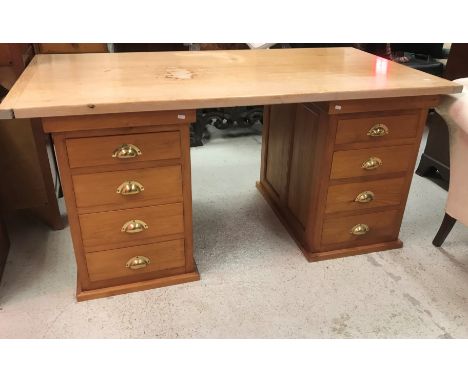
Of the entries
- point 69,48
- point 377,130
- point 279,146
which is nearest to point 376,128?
point 377,130

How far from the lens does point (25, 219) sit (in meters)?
2.06

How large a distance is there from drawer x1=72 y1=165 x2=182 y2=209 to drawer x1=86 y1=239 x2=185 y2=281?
0.64 ft

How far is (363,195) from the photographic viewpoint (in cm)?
174

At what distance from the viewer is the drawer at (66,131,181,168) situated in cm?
132

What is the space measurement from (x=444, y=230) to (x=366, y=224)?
15.2 inches

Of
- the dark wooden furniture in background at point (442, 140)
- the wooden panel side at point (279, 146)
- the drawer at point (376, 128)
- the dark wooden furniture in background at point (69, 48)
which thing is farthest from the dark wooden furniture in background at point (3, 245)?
the dark wooden furniture in background at point (442, 140)

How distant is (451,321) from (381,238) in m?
0.47

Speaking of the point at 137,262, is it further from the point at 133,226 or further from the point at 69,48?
the point at 69,48

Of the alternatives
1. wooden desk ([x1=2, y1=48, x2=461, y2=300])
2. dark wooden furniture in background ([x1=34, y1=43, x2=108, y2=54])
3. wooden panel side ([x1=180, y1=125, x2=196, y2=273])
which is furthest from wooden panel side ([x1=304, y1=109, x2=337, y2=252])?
dark wooden furniture in background ([x1=34, y1=43, x2=108, y2=54])

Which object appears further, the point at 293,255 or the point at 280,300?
the point at 293,255

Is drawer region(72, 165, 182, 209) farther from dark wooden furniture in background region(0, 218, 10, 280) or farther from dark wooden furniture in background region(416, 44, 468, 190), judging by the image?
dark wooden furniture in background region(416, 44, 468, 190)

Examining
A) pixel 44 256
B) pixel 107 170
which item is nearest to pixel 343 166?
pixel 107 170

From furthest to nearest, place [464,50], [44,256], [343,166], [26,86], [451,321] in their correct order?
[464,50] → [44,256] → [343,166] → [451,321] → [26,86]

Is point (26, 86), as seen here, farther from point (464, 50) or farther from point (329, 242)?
point (464, 50)
